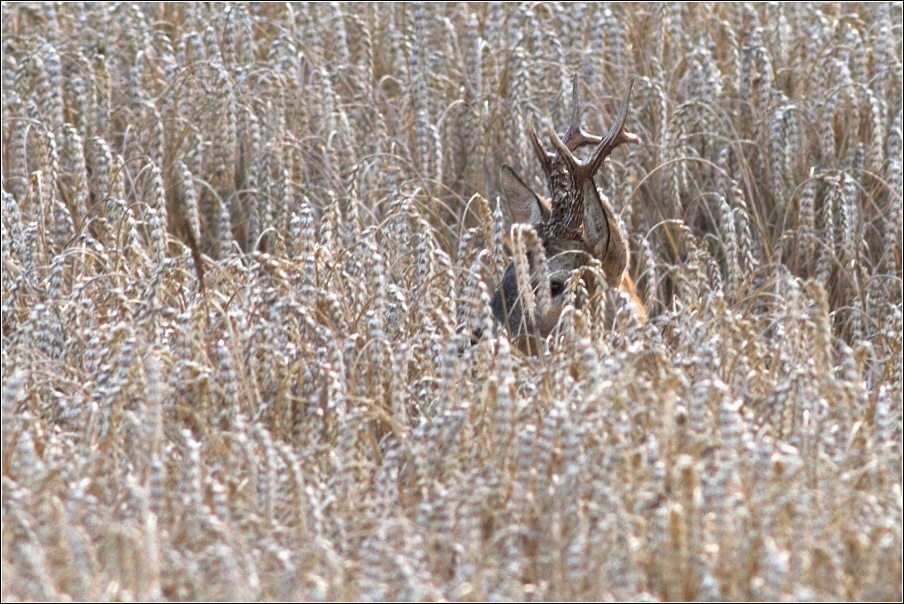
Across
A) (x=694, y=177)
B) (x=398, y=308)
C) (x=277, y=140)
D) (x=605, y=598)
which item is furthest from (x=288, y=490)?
(x=694, y=177)

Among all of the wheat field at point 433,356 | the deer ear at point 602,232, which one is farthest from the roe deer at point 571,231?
the wheat field at point 433,356

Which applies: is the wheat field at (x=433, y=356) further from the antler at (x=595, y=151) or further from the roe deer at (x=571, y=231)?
the antler at (x=595, y=151)

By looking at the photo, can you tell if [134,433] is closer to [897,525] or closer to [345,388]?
[345,388]

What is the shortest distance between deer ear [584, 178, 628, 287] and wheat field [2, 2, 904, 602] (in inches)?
6.4

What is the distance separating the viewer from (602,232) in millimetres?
4773

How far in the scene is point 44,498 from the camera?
3078 millimetres

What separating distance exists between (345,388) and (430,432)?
1.18 feet

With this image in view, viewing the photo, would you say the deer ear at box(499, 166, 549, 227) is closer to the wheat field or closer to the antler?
the wheat field

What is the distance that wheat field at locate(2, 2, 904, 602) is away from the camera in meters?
2.94

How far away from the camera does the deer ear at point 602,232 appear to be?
4.74 meters

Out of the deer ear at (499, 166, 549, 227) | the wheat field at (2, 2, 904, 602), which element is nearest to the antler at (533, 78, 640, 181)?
the wheat field at (2, 2, 904, 602)

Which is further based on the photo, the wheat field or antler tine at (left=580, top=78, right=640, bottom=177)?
antler tine at (left=580, top=78, right=640, bottom=177)

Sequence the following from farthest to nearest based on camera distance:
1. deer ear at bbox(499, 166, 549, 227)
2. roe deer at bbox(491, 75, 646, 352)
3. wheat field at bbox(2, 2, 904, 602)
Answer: deer ear at bbox(499, 166, 549, 227) → roe deer at bbox(491, 75, 646, 352) → wheat field at bbox(2, 2, 904, 602)

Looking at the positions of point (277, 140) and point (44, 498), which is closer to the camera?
point (44, 498)
